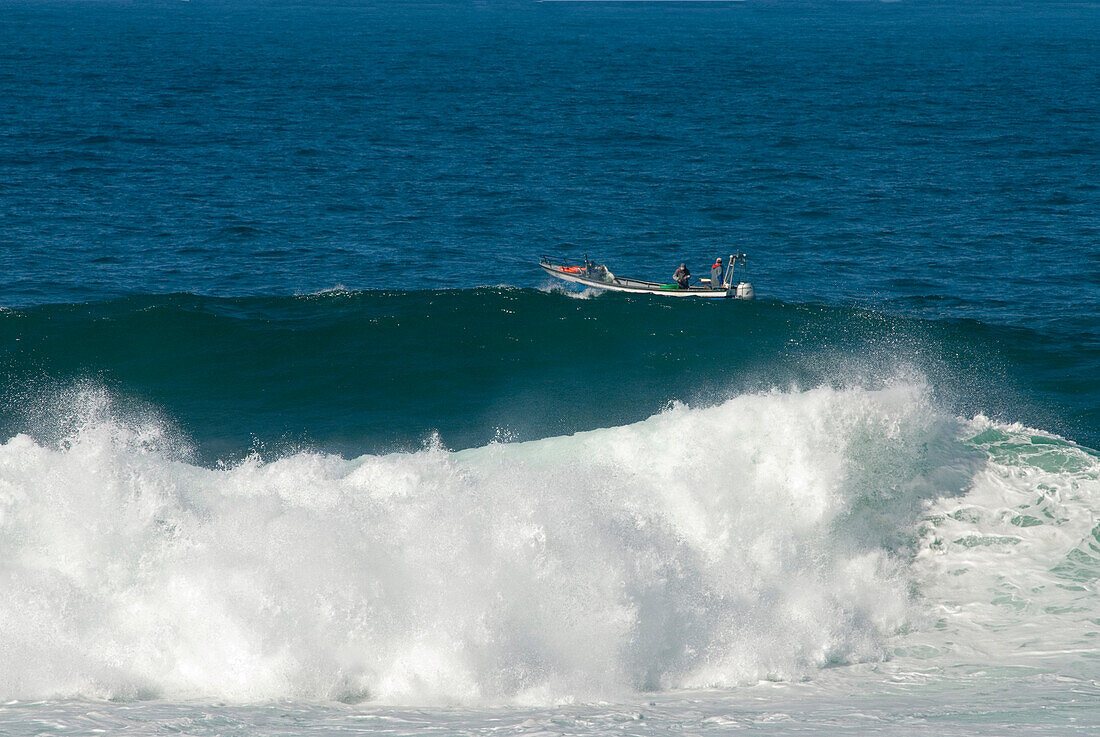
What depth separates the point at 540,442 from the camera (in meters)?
20.8

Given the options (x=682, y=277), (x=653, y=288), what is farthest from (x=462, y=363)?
(x=682, y=277)

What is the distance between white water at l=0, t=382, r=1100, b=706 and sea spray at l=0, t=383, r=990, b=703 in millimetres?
35

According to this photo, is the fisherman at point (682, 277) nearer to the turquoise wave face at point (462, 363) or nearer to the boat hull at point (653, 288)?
the boat hull at point (653, 288)

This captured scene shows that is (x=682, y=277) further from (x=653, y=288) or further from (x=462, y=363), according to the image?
(x=462, y=363)

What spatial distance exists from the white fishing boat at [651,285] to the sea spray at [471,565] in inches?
A: 600

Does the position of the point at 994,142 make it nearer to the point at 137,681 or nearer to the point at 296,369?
the point at 296,369

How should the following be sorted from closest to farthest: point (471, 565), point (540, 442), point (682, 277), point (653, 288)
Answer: point (471, 565) < point (540, 442) < point (682, 277) < point (653, 288)

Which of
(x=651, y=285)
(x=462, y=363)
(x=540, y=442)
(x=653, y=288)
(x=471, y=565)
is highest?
(x=651, y=285)

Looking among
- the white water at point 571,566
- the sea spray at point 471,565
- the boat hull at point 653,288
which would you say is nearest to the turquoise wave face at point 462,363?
the boat hull at point 653,288

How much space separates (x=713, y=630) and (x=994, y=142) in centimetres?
5969

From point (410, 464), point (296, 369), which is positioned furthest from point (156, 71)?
point (410, 464)

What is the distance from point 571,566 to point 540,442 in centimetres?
665

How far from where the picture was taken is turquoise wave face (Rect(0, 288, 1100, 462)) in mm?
23797

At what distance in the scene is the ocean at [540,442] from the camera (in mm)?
13375
